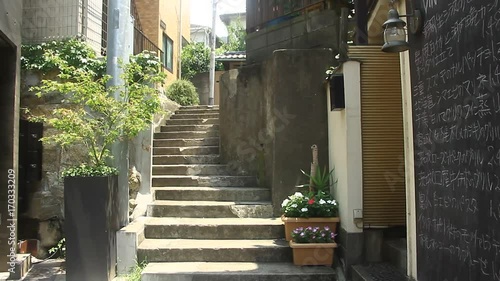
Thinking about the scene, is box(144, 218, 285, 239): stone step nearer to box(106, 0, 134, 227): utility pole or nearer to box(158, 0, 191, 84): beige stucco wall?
box(106, 0, 134, 227): utility pole

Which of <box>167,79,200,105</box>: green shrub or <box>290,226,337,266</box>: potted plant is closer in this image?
<box>290,226,337,266</box>: potted plant

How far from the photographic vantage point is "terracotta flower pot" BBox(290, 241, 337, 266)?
17.7ft

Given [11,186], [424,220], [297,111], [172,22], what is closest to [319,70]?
[297,111]

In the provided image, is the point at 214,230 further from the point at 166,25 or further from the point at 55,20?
the point at 166,25

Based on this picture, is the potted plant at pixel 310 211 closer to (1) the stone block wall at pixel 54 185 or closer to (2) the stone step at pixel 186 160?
(1) the stone block wall at pixel 54 185

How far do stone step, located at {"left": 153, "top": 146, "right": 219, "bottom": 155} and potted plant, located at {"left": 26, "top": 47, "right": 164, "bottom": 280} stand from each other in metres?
2.72

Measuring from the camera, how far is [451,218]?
2.81 metres

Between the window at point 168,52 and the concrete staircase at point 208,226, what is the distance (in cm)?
738

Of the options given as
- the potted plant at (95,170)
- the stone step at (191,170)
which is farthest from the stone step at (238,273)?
the stone step at (191,170)

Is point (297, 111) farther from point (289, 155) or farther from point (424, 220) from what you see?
point (424, 220)

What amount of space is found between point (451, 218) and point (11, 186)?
5720 mm

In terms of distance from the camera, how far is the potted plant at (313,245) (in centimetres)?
541

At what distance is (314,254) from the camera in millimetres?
5477

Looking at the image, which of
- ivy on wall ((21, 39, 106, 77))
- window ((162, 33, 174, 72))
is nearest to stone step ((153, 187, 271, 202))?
ivy on wall ((21, 39, 106, 77))
